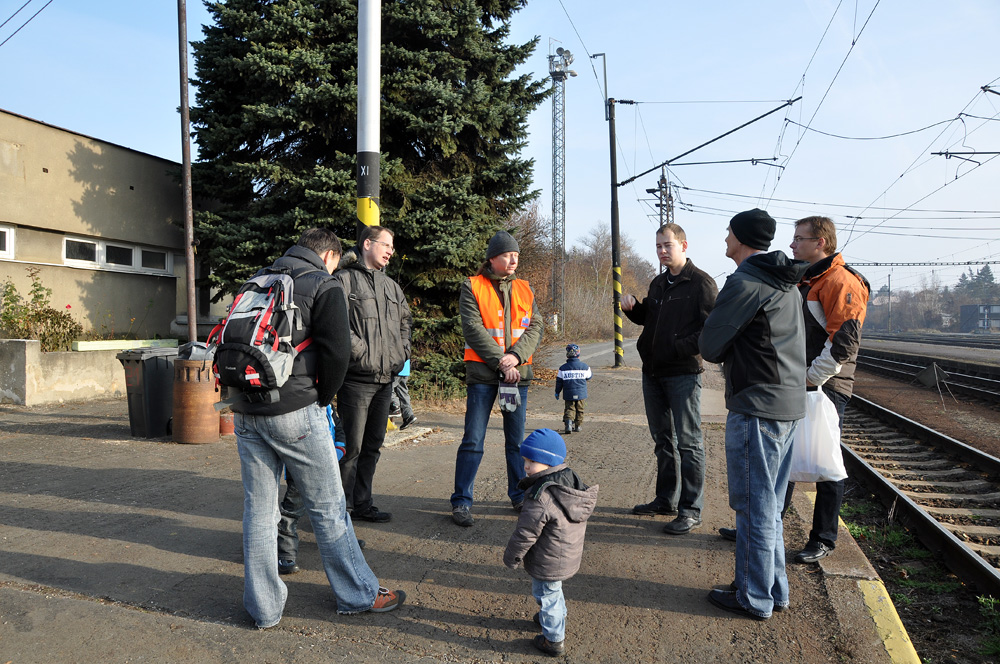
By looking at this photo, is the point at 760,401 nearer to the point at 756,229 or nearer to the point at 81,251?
the point at 756,229

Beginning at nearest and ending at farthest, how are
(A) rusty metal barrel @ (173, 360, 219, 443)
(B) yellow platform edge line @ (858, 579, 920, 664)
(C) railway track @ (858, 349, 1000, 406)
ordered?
(B) yellow platform edge line @ (858, 579, 920, 664) < (A) rusty metal barrel @ (173, 360, 219, 443) < (C) railway track @ (858, 349, 1000, 406)

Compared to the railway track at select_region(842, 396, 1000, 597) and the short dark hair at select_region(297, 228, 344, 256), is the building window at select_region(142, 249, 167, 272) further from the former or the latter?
the railway track at select_region(842, 396, 1000, 597)

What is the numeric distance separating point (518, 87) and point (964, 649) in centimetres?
1083

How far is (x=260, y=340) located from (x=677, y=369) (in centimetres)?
302

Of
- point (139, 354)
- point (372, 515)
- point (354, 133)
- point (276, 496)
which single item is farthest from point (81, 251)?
point (276, 496)

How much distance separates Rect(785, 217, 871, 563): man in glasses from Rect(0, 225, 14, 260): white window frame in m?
12.3

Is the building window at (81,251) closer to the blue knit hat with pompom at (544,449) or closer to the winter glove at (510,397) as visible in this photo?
the winter glove at (510,397)

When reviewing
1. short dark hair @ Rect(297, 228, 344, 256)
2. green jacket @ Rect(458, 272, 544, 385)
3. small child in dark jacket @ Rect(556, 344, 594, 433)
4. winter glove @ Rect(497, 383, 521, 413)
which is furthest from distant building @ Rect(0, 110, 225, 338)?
winter glove @ Rect(497, 383, 521, 413)

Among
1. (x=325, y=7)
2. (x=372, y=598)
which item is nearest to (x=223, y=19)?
(x=325, y=7)

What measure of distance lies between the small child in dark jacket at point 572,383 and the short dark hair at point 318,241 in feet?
17.0

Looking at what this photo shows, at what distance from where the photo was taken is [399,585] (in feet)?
12.4

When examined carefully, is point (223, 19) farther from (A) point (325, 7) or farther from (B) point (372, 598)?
(B) point (372, 598)

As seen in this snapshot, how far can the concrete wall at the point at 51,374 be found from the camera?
982 centimetres

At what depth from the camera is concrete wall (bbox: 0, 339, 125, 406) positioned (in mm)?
9820
